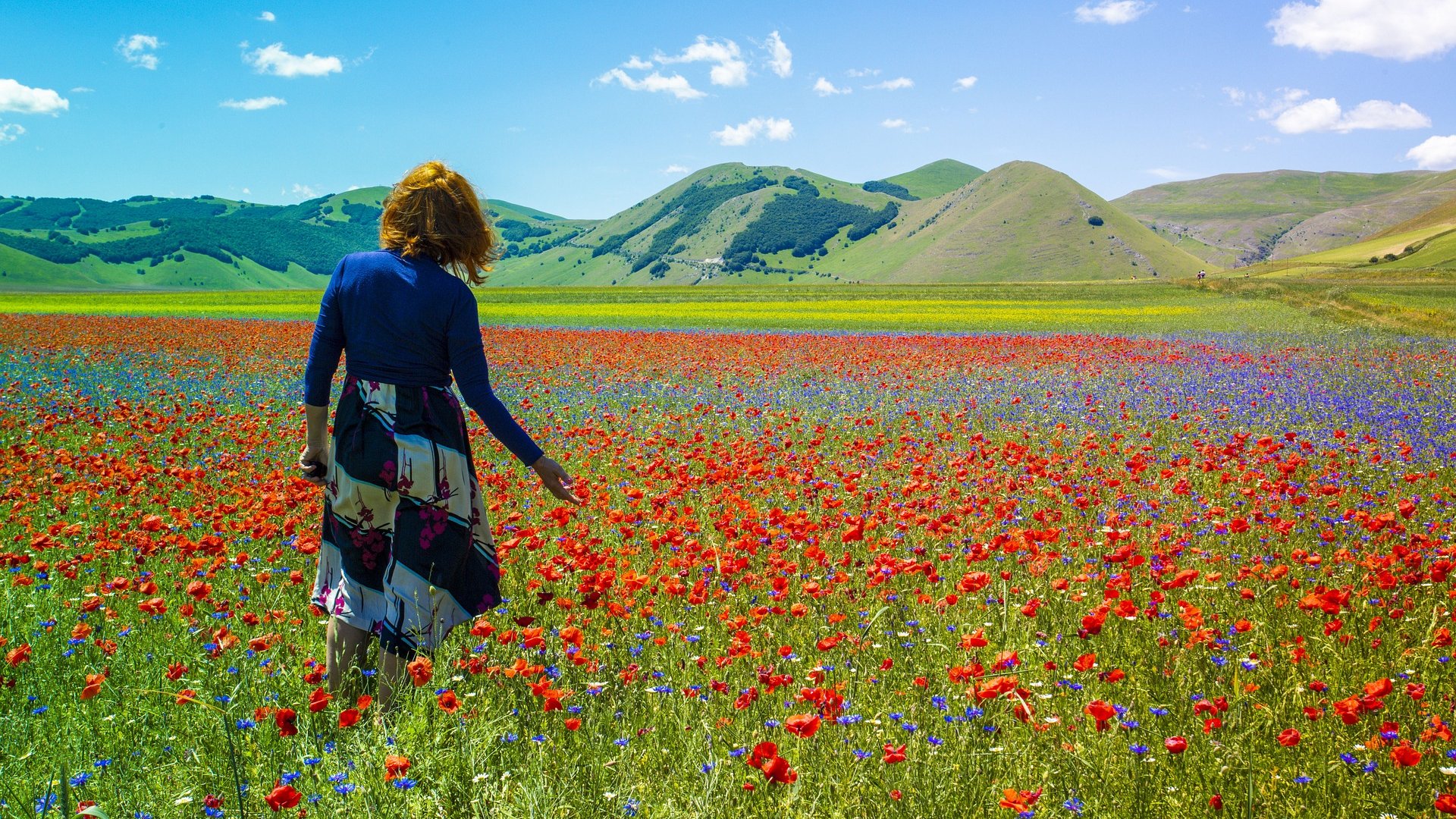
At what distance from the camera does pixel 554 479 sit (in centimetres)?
327

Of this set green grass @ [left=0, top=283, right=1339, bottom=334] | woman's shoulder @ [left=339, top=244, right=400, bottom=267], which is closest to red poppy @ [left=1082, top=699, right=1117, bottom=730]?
woman's shoulder @ [left=339, top=244, right=400, bottom=267]

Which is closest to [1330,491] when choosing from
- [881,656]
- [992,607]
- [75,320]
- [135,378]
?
[992,607]

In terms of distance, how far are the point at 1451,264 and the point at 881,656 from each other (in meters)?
146

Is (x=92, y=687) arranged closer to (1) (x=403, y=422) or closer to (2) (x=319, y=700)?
(2) (x=319, y=700)

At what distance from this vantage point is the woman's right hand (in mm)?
3242

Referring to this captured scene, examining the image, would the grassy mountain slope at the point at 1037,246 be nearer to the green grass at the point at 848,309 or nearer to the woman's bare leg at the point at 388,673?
the green grass at the point at 848,309

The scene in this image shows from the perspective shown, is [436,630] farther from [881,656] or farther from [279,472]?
[279,472]

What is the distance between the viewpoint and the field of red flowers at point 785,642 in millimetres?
2615

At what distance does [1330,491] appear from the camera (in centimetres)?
550

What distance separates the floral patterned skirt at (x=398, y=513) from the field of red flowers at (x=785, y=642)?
259mm

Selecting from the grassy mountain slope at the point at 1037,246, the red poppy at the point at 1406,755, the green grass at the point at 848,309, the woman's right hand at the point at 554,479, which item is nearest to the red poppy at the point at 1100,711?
the red poppy at the point at 1406,755

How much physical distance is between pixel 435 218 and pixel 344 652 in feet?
6.03

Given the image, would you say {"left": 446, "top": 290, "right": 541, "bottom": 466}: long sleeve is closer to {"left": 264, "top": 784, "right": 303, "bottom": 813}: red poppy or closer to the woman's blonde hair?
the woman's blonde hair

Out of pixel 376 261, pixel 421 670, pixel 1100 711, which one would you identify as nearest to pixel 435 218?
pixel 376 261
